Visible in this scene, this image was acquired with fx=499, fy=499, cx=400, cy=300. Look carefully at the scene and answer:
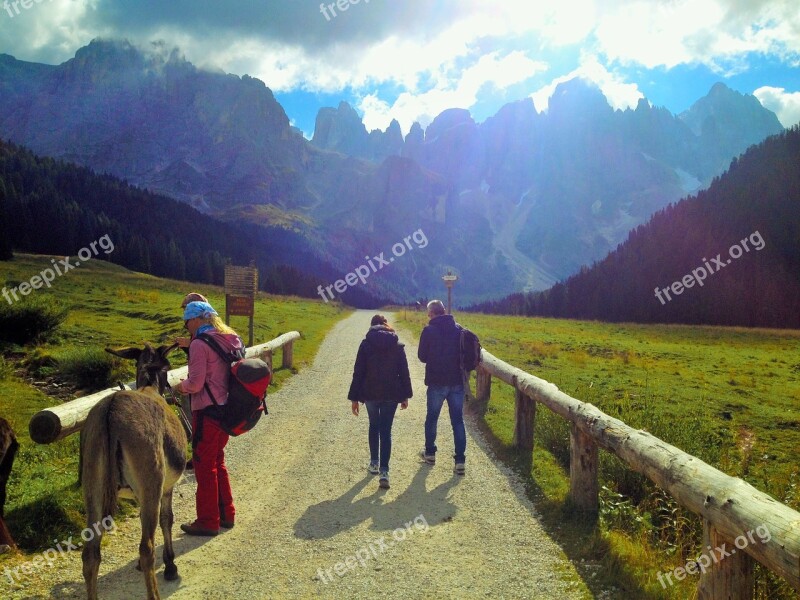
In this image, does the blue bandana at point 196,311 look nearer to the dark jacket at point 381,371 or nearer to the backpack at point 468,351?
the dark jacket at point 381,371

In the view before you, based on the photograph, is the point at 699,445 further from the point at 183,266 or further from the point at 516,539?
the point at 183,266

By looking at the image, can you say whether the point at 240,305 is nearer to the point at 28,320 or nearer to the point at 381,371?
the point at 28,320

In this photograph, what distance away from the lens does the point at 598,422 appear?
5.76 metres

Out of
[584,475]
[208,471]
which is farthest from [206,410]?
[584,475]

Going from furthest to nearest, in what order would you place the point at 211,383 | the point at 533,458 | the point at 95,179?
the point at 95,179 → the point at 533,458 → the point at 211,383

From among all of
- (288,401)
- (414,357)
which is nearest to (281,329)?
(414,357)

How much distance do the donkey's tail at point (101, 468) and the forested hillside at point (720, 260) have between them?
76874 millimetres

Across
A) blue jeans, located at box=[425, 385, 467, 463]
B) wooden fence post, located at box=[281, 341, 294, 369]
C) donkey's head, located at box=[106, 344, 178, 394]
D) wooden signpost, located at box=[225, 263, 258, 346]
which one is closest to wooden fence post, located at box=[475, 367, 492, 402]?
blue jeans, located at box=[425, 385, 467, 463]

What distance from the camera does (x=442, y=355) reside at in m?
7.73

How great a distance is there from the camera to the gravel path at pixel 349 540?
430 cm

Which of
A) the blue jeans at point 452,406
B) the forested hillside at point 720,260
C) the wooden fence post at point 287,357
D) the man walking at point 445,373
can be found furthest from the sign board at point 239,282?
the forested hillside at point 720,260

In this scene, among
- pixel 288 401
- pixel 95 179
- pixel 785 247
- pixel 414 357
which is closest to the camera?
pixel 288 401

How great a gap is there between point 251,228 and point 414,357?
151511mm

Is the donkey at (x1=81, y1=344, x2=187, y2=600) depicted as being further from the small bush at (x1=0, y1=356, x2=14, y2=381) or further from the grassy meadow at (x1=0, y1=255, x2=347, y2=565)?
the small bush at (x1=0, y1=356, x2=14, y2=381)
